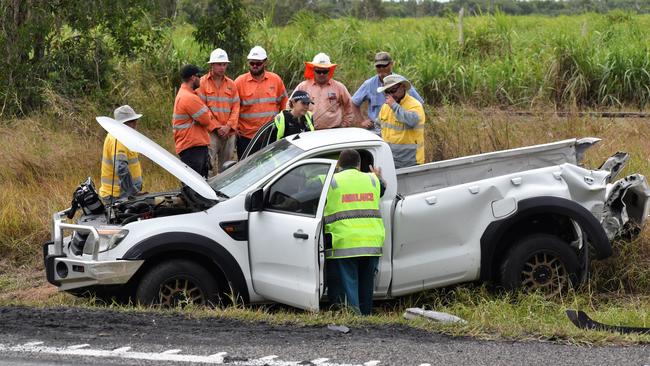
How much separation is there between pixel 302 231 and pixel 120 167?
2.66 meters

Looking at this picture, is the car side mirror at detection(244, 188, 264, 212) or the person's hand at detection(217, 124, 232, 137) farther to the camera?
the person's hand at detection(217, 124, 232, 137)

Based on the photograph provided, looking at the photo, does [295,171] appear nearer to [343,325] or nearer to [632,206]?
[343,325]

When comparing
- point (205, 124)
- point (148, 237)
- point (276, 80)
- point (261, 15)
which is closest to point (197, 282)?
point (148, 237)

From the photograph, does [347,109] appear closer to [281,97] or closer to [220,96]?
[281,97]

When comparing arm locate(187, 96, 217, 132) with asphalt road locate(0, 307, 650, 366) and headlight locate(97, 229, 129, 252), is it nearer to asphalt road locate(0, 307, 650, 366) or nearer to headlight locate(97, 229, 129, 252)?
headlight locate(97, 229, 129, 252)

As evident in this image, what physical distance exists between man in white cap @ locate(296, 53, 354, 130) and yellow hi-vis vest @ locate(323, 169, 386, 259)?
323 cm

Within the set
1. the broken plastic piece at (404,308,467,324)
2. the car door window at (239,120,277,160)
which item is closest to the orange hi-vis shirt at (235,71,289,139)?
the car door window at (239,120,277,160)

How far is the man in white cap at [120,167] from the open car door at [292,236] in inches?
82.7

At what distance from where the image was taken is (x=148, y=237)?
8117 millimetres

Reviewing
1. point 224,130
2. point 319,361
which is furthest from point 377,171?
point 224,130

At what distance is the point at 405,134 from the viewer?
399 inches

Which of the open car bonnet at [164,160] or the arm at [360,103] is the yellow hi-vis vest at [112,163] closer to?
the open car bonnet at [164,160]

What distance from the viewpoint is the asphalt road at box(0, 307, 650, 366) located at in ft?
21.0

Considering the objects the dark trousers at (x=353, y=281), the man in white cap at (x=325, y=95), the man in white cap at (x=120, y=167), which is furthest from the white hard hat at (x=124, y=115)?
the dark trousers at (x=353, y=281)
